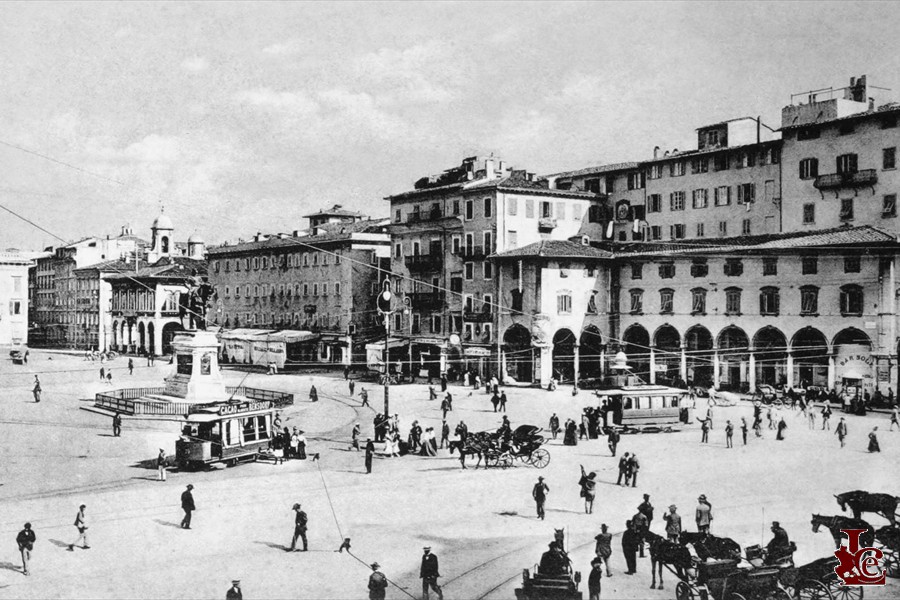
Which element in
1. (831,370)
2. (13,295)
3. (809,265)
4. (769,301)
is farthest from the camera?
(13,295)

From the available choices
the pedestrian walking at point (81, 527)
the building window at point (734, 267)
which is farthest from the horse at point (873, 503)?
the building window at point (734, 267)

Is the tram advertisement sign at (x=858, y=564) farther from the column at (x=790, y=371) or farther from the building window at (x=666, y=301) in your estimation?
the building window at (x=666, y=301)

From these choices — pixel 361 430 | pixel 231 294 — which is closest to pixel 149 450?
pixel 361 430

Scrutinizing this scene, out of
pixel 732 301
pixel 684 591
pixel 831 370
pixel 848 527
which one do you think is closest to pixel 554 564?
pixel 684 591

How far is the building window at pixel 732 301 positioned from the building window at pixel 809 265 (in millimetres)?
3696

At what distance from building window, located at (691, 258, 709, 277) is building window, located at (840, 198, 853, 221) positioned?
6.99 metres

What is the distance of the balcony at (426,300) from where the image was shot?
52.0 metres

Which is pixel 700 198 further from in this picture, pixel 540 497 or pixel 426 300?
pixel 540 497

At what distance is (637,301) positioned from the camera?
4847cm

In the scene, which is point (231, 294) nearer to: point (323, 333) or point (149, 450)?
point (323, 333)

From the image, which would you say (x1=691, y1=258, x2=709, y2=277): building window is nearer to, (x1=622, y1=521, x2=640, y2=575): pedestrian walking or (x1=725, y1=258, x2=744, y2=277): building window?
A: (x1=725, y1=258, x2=744, y2=277): building window

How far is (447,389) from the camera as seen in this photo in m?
45.9

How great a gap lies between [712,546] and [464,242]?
38.0 meters

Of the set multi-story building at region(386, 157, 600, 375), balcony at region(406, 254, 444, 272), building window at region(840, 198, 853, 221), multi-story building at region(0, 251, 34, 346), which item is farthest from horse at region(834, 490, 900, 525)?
multi-story building at region(0, 251, 34, 346)
